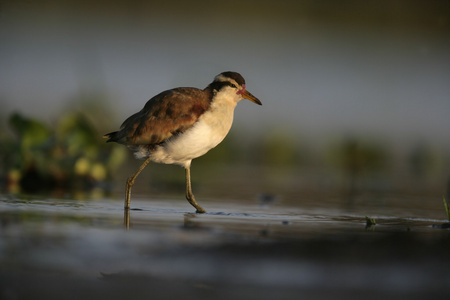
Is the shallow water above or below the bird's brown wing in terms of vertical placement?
below

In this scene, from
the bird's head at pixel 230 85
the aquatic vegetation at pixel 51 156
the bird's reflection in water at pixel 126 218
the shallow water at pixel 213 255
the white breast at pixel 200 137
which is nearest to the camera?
the shallow water at pixel 213 255

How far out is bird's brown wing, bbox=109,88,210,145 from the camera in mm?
6652

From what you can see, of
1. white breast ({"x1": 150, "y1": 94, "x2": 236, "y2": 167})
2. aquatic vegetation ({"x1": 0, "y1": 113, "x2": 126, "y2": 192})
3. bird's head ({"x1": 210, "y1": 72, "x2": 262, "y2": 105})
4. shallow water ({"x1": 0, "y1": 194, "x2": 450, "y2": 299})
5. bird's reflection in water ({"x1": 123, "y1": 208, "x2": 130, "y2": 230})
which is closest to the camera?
shallow water ({"x1": 0, "y1": 194, "x2": 450, "y2": 299})

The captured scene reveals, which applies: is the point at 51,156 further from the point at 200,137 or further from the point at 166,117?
the point at 200,137

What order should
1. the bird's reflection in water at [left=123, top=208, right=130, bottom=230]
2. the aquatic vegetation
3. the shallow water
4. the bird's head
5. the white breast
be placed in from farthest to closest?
the aquatic vegetation, the bird's head, the white breast, the bird's reflection in water at [left=123, top=208, right=130, bottom=230], the shallow water

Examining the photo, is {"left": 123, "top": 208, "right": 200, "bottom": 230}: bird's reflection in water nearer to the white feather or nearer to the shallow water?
the shallow water

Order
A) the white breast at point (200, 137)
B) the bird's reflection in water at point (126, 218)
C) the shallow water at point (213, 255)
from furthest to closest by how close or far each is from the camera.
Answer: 1. the white breast at point (200, 137)
2. the bird's reflection in water at point (126, 218)
3. the shallow water at point (213, 255)

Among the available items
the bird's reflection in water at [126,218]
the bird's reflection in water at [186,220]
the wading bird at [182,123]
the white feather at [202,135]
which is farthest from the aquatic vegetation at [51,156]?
the bird's reflection in water at [186,220]

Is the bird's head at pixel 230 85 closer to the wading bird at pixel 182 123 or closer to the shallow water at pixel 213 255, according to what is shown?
the wading bird at pixel 182 123

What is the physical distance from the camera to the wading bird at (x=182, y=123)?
21.8ft

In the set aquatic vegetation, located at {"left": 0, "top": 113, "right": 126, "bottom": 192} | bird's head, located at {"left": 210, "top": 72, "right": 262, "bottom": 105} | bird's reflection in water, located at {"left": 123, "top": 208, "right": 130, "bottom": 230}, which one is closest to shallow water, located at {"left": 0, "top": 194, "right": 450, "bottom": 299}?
bird's reflection in water, located at {"left": 123, "top": 208, "right": 130, "bottom": 230}

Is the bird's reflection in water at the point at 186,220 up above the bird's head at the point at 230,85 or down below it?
below

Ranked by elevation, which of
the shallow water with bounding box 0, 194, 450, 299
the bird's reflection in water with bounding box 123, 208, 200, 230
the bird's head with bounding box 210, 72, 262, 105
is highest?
the bird's head with bounding box 210, 72, 262, 105

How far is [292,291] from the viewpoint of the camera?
3232 millimetres
